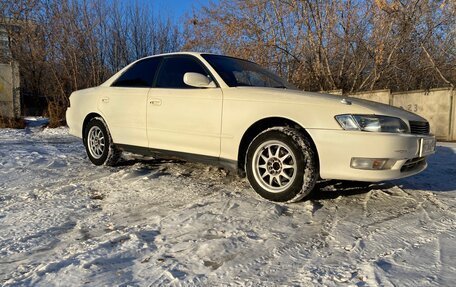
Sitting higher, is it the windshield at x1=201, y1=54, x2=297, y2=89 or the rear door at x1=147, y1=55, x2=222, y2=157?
the windshield at x1=201, y1=54, x2=297, y2=89

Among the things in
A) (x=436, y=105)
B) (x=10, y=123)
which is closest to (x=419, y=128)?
(x=436, y=105)

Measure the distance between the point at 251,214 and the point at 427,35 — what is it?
38.2 ft

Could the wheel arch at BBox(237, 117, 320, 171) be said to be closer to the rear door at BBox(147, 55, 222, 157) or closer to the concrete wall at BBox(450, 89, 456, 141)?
the rear door at BBox(147, 55, 222, 157)

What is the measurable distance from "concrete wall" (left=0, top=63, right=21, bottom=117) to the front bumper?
11.3m

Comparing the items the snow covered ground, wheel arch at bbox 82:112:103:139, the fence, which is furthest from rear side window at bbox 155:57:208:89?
the fence

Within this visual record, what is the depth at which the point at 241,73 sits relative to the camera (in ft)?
14.1

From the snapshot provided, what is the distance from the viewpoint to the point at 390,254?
2.42 metres

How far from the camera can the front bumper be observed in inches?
125

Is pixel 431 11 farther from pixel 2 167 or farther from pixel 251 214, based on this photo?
pixel 2 167

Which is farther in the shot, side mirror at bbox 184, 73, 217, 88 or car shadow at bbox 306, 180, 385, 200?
side mirror at bbox 184, 73, 217, 88

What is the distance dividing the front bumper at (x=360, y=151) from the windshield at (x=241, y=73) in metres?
1.13

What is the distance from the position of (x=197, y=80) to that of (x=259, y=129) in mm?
866

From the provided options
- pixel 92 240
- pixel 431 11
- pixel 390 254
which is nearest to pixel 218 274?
pixel 92 240

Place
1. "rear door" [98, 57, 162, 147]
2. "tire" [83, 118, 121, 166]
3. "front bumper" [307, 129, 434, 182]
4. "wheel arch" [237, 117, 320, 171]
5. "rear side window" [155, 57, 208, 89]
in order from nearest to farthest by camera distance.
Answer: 1. "front bumper" [307, 129, 434, 182]
2. "wheel arch" [237, 117, 320, 171]
3. "rear side window" [155, 57, 208, 89]
4. "rear door" [98, 57, 162, 147]
5. "tire" [83, 118, 121, 166]
